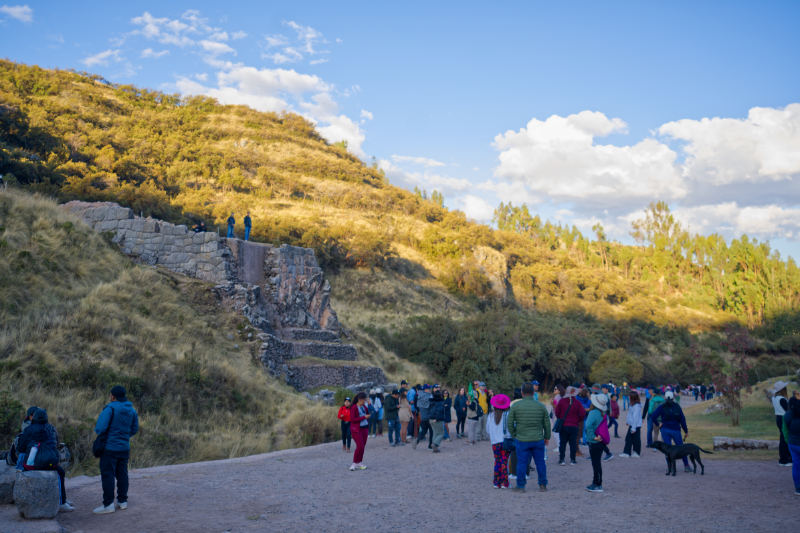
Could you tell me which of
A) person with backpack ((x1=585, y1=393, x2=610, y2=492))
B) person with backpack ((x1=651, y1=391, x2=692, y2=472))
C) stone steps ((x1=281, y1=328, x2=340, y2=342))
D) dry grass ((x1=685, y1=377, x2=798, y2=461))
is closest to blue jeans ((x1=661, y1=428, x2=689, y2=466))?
person with backpack ((x1=651, y1=391, x2=692, y2=472))

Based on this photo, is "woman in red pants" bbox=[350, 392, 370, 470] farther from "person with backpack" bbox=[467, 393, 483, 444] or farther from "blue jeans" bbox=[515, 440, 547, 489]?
"person with backpack" bbox=[467, 393, 483, 444]

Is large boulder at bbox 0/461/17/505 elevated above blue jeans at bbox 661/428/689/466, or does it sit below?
above

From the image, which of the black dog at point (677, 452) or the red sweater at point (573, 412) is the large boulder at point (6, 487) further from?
the black dog at point (677, 452)

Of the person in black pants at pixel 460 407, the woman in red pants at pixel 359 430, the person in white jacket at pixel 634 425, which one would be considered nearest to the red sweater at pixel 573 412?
the person in white jacket at pixel 634 425

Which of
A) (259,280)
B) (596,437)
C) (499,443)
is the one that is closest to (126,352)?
(259,280)

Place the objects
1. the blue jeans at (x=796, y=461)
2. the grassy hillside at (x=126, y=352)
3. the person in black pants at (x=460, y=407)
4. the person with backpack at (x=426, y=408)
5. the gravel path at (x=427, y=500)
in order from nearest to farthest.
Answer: the gravel path at (x=427, y=500), the blue jeans at (x=796, y=461), the grassy hillside at (x=126, y=352), the person with backpack at (x=426, y=408), the person in black pants at (x=460, y=407)

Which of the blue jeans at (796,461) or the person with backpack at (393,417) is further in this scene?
the person with backpack at (393,417)

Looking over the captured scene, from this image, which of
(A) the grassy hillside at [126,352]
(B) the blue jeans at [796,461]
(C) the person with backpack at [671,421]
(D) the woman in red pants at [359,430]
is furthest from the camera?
(A) the grassy hillside at [126,352]

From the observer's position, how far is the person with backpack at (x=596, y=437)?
8.09m

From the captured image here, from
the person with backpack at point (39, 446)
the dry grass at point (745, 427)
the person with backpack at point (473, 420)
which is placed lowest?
the dry grass at point (745, 427)

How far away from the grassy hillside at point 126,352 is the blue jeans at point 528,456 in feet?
23.8

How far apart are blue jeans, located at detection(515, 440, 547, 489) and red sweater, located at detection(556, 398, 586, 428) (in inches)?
88.9

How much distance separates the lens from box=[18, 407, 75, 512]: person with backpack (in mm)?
6082

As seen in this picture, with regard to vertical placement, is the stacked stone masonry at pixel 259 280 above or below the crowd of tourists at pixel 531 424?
above
